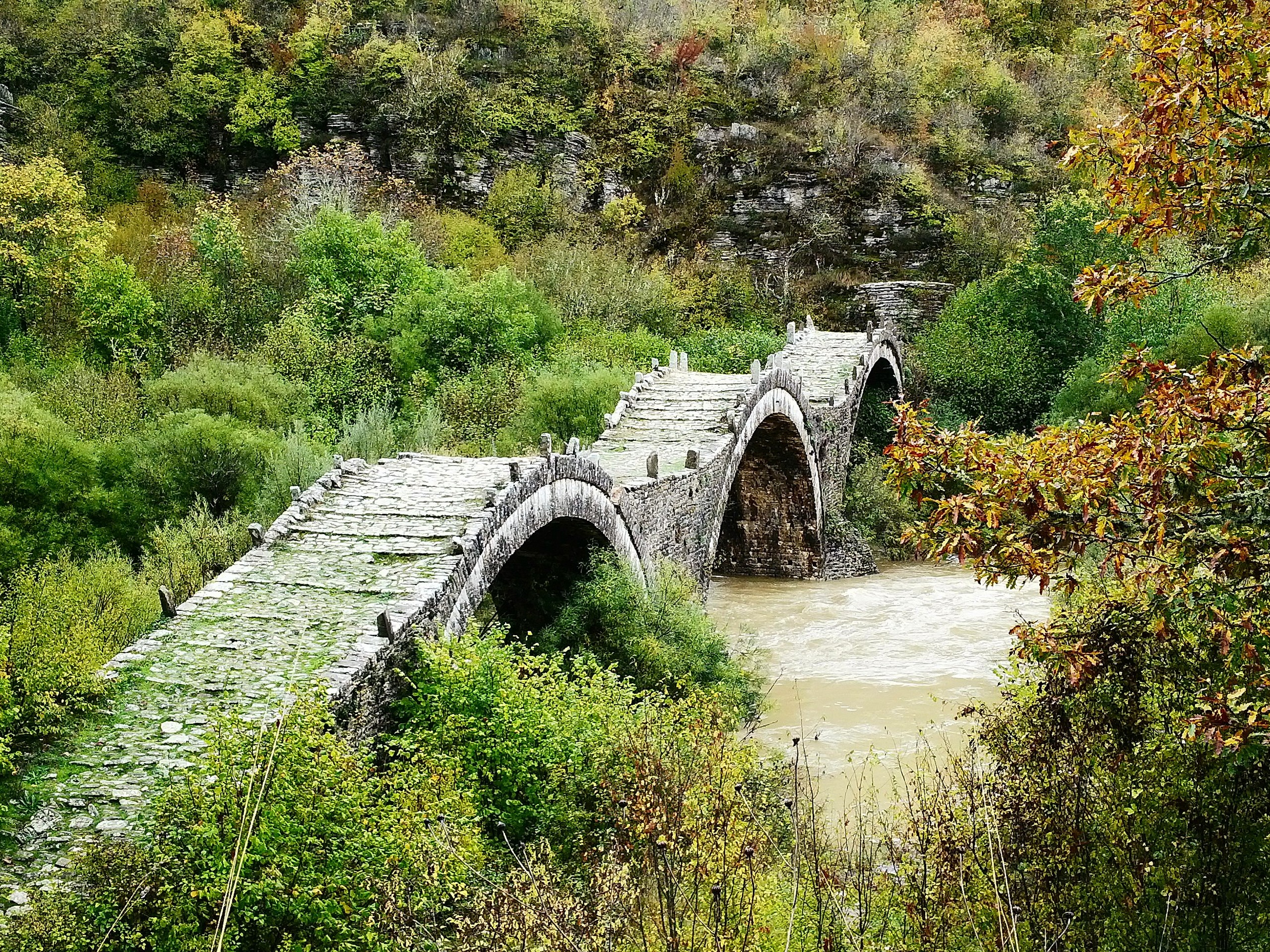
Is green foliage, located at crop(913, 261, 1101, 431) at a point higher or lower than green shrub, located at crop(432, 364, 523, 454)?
higher

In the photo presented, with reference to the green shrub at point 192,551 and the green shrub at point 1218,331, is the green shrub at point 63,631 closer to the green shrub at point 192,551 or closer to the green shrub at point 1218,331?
the green shrub at point 192,551

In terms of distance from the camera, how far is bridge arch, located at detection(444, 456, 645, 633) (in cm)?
1090

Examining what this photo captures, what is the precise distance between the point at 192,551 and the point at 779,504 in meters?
14.5

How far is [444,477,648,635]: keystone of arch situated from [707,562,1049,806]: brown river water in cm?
246

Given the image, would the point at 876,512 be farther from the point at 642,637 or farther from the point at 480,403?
the point at 642,637

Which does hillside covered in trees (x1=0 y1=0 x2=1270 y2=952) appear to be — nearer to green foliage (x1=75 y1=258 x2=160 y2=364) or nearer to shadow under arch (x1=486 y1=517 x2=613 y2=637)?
green foliage (x1=75 y1=258 x2=160 y2=364)

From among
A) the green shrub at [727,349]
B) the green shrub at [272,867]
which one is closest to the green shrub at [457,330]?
the green shrub at [727,349]

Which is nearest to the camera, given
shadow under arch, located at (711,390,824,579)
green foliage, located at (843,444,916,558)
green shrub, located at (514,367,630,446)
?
green shrub, located at (514,367,630,446)

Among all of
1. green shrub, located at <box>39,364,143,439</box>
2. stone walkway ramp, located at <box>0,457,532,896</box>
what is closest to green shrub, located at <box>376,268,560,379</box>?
green shrub, located at <box>39,364,143,439</box>

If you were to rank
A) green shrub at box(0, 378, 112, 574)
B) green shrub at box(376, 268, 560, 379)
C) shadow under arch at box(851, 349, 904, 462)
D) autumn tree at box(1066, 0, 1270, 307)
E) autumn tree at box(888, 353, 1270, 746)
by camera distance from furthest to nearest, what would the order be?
shadow under arch at box(851, 349, 904, 462), green shrub at box(376, 268, 560, 379), green shrub at box(0, 378, 112, 574), autumn tree at box(1066, 0, 1270, 307), autumn tree at box(888, 353, 1270, 746)

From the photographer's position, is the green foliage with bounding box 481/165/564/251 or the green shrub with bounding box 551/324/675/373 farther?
the green foliage with bounding box 481/165/564/251

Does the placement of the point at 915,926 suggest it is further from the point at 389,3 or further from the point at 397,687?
the point at 389,3

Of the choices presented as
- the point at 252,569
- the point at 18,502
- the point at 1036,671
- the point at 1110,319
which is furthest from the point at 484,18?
the point at 1036,671

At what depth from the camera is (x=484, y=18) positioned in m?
45.9
